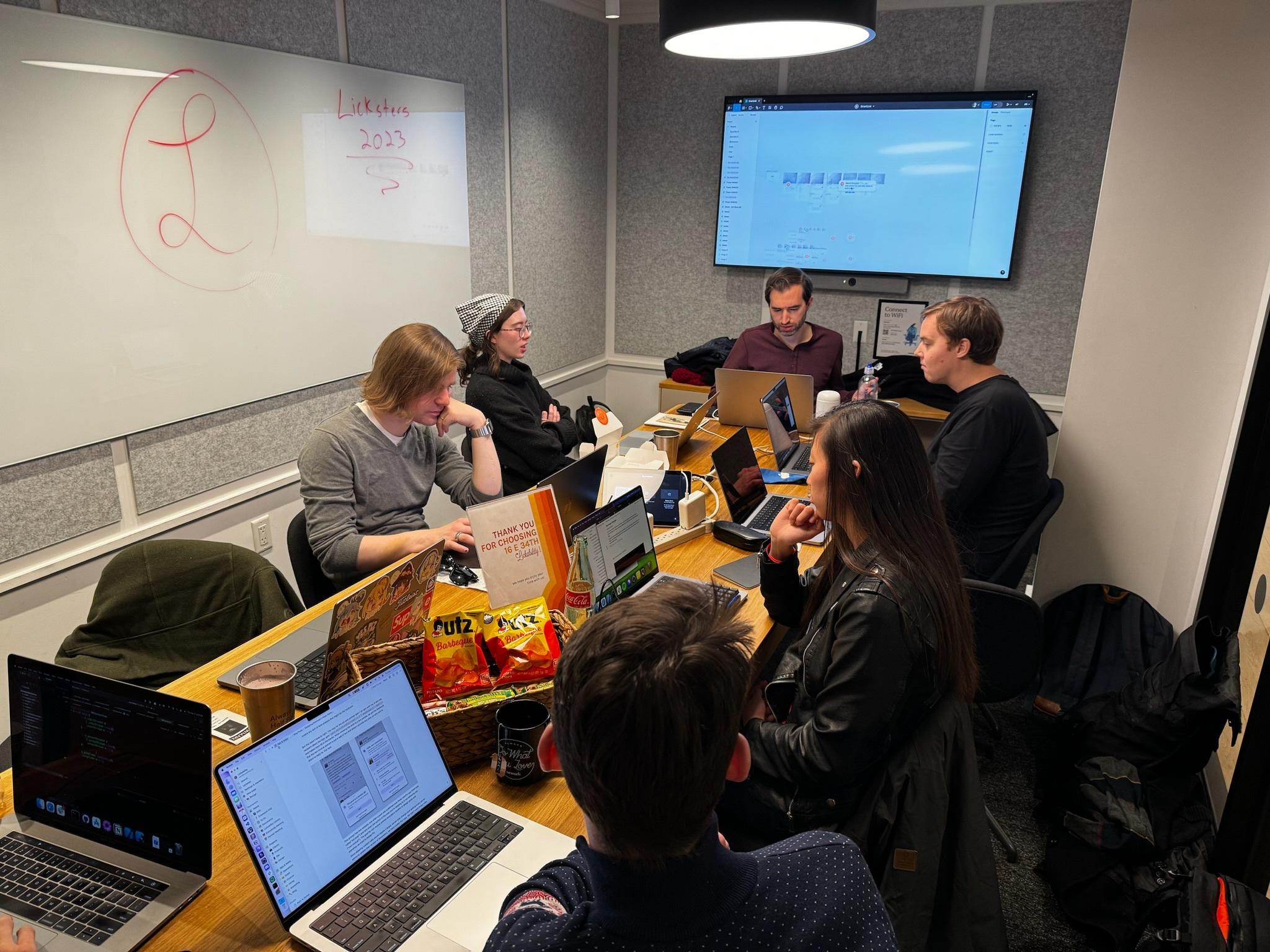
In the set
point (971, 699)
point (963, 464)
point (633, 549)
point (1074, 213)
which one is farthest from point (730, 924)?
point (1074, 213)

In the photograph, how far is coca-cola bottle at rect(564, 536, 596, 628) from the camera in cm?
172

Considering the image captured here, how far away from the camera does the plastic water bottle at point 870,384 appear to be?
3555mm

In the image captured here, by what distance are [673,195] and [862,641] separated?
3934 millimetres

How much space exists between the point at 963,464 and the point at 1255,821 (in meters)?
1.08

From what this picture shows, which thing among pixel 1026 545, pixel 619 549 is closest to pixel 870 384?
pixel 1026 545

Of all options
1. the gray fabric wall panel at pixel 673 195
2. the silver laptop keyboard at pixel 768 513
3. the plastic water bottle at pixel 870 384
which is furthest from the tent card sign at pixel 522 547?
the gray fabric wall panel at pixel 673 195

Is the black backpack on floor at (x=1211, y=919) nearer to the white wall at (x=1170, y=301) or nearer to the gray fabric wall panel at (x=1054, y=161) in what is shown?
the white wall at (x=1170, y=301)

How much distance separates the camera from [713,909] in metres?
0.76

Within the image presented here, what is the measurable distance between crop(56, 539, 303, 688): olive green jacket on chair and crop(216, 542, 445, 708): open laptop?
252mm

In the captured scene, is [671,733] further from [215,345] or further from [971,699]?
[215,345]

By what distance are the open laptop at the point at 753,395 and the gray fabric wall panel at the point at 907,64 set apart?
1.37 m

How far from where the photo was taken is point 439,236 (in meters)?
3.65

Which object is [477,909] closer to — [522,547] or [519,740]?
[519,740]

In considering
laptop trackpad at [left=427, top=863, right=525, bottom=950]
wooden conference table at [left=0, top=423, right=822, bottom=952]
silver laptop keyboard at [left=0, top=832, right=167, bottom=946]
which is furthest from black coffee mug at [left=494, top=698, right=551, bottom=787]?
silver laptop keyboard at [left=0, top=832, right=167, bottom=946]
